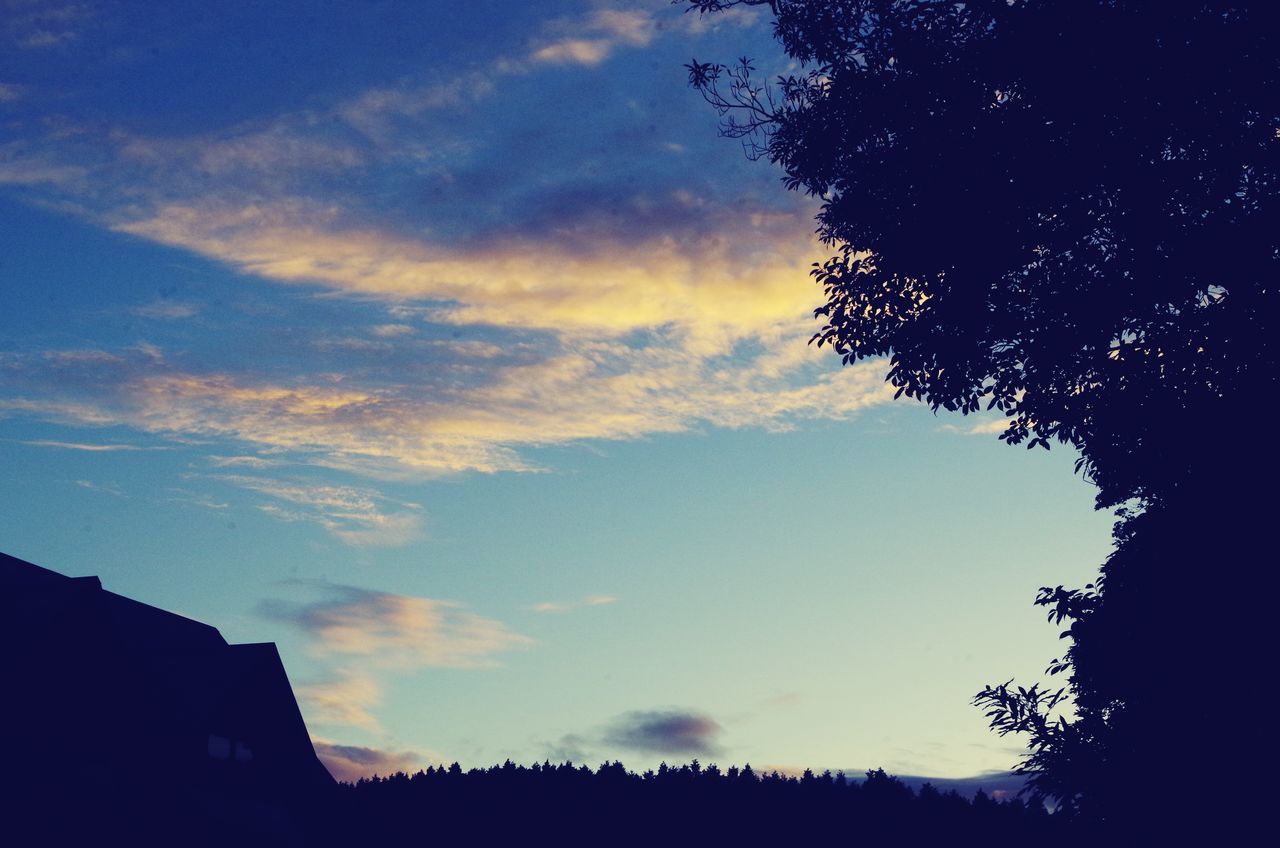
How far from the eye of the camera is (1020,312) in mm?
14758

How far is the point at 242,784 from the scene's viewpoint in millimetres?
30438

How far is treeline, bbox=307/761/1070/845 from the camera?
3950 centimetres

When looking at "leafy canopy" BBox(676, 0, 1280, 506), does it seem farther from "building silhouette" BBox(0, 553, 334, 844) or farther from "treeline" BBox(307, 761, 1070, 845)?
"treeline" BBox(307, 761, 1070, 845)

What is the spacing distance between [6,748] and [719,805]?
2492 centimetres

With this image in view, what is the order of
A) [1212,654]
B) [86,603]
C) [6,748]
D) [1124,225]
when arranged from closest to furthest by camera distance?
[1212,654], [1124,225], [6,748], [86,603]

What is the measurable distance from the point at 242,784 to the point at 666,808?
1633 cm

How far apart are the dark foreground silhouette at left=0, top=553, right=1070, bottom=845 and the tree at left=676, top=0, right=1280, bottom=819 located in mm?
2779

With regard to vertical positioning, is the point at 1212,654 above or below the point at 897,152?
below

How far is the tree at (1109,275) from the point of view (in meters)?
13.0

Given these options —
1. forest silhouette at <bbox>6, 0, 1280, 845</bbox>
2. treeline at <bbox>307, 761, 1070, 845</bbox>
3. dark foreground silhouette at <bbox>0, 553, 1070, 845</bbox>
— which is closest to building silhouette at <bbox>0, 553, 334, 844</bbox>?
dark foreground silhouette at <bbox>0, 553, 1070, 845</bbox>

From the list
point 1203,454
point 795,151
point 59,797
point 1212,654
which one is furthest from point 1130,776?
point 59,797

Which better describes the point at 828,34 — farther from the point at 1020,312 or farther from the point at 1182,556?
the point at 1182,556

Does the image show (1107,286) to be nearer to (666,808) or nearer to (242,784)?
(242,784)

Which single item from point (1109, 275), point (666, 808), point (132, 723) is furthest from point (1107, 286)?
point (666, 808)
